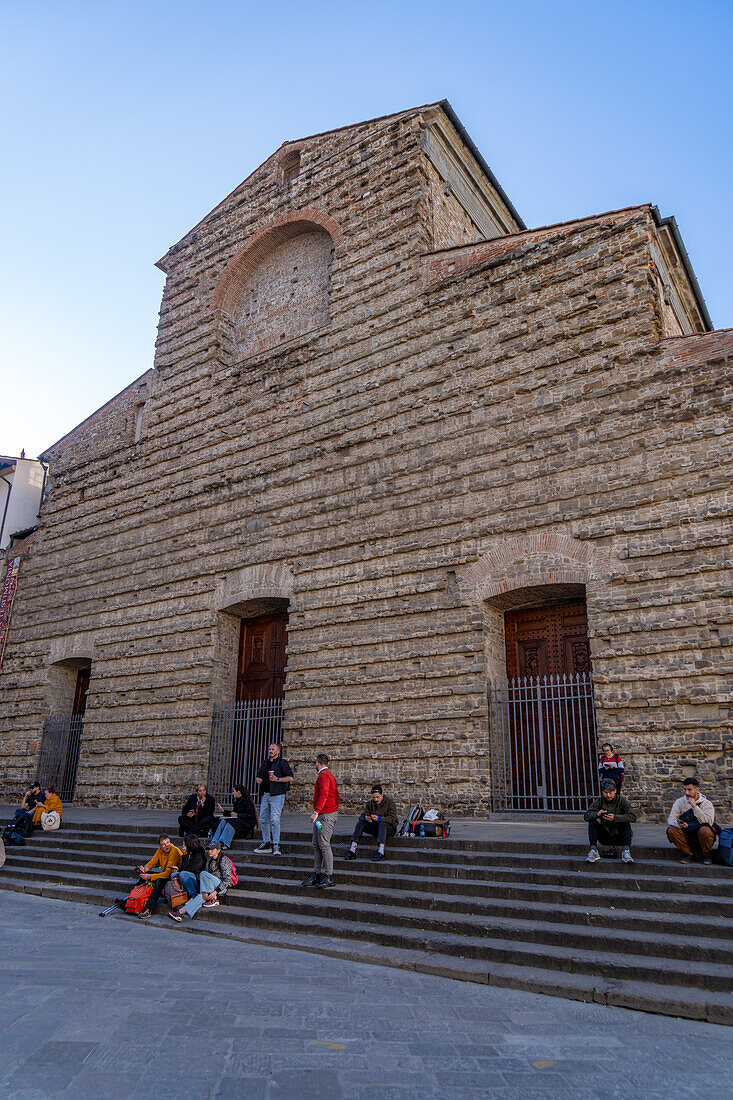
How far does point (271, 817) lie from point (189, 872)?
1156mm

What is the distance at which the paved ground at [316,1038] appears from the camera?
3.16m

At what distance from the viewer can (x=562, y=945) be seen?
5047 mm

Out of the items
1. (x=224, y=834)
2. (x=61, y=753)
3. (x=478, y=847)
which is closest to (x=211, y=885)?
(x=224, y=834)

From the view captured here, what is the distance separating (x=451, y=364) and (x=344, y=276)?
325 cm

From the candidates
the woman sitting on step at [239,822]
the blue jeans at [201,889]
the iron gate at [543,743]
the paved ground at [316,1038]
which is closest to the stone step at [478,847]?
the woman sitting on step at [239,822]

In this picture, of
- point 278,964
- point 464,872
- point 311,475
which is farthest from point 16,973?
point 311,475

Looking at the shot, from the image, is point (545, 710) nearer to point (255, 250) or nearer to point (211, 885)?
point (211, 885)

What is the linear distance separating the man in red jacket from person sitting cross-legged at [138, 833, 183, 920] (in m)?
1.42

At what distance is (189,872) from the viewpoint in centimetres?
704

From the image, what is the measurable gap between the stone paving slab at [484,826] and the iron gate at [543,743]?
1.47ft

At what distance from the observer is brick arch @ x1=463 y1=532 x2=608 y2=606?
8750 mm

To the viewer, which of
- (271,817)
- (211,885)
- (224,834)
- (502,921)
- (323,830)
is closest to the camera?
(502,921)

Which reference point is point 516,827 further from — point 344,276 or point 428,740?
point 344,276

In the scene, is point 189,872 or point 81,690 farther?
point 81,690
